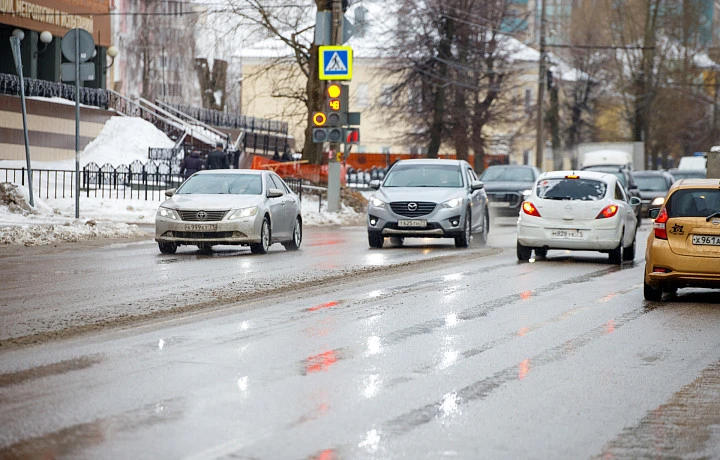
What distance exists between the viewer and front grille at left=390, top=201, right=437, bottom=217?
23453 millimetres

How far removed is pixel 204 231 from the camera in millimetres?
20609

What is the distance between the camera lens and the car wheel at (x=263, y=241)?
2112cm

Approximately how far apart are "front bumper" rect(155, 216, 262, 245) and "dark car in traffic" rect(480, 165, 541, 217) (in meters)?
17.3

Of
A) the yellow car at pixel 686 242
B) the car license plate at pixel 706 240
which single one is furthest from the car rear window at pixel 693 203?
the car license plate at pixel 706 240

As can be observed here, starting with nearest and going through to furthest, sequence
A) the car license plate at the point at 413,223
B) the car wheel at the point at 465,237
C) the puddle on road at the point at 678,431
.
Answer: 1. the puddle on road at the point at 678,431
2. the car license plate at the point at 413,223
3. the car wheel at the point at 465,237

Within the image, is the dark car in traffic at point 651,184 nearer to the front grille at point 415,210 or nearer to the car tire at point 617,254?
the front grille at point 415,210

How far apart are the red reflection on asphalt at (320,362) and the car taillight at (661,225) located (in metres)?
6.07

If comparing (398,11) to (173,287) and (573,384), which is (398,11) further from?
(573,384)

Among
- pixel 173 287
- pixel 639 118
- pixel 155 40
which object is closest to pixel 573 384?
pixel 173 287

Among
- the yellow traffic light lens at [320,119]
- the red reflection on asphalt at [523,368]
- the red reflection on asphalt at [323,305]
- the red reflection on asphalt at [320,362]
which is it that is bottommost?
the red reflection on asphalt at [323,305]

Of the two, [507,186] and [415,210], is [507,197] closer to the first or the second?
[507,186]

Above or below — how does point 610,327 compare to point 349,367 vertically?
below

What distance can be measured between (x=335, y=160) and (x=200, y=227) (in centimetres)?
1422

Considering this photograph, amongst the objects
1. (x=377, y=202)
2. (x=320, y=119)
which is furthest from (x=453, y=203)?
(x=320, y=119)
